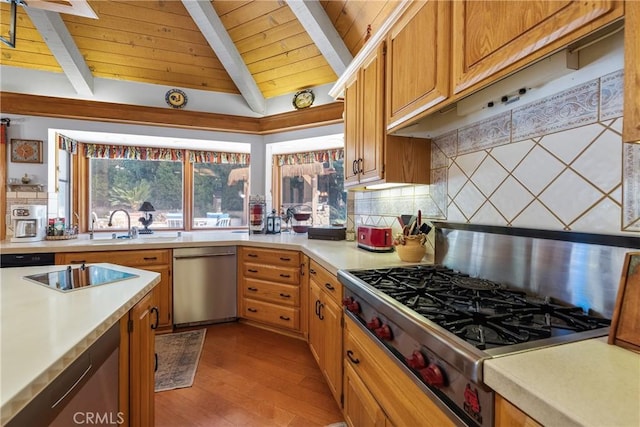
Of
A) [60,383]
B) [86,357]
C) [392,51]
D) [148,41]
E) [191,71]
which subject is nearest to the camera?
[60,383]

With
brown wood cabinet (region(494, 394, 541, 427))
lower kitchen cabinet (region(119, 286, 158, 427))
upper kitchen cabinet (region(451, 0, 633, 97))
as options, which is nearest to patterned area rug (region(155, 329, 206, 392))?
lower kitchen cabinet (region(119, 286, 158, 427))

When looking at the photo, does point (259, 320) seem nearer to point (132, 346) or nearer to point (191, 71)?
point (132, 346)

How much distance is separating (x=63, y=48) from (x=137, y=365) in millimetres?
3016

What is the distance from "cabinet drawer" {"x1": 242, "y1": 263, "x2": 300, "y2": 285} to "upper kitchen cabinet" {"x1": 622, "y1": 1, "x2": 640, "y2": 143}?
227 centimetres

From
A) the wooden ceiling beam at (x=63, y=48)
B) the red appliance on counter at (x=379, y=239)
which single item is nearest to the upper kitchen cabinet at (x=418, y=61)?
the red appliance on counter at (x=379, y=239)

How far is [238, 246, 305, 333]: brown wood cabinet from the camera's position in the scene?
2621mm

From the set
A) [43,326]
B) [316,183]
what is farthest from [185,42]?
[43,326]

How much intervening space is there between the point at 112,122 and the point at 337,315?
3.16 metres

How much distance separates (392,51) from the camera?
1.59m

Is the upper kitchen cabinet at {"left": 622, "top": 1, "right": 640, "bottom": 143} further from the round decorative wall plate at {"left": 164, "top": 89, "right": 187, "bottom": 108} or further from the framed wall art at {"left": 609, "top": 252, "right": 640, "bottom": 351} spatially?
the round decorative wall plate at {"left": 164, "top": 89, "right": 187, "bottom": 108}

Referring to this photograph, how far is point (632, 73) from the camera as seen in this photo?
0.59 meters

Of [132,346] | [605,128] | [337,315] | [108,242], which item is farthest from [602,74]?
[108,242]

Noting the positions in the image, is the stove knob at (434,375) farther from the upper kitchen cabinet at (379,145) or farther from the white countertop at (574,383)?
the upper kitchen cabinet at (379,145)

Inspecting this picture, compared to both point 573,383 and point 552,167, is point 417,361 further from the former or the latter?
point 552,167
